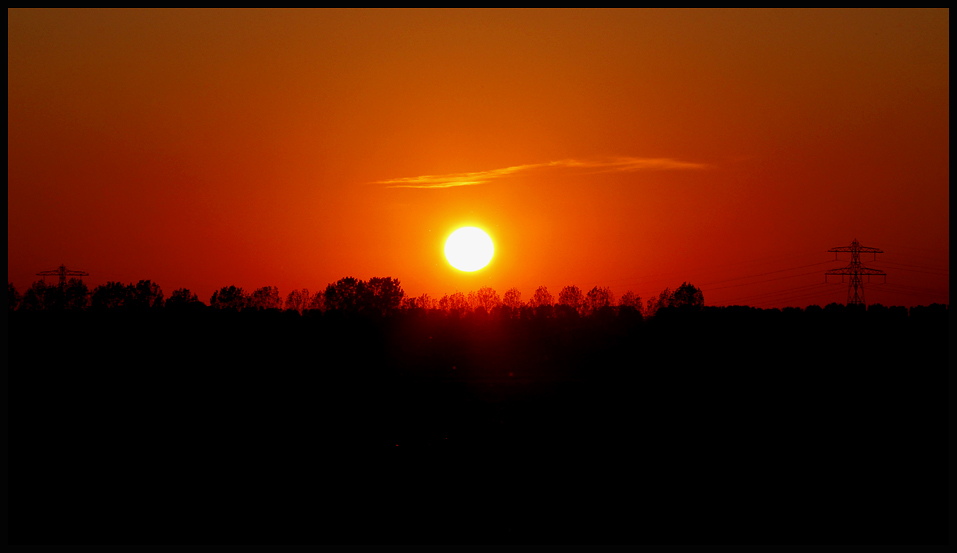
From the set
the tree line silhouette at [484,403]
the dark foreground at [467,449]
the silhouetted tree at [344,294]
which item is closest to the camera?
the dark foreground at [467,449]

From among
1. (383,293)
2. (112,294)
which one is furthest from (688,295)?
(112,294)

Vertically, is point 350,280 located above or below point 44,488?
above

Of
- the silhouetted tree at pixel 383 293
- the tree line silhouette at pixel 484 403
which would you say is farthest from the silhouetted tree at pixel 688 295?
the tree line silhouette at pixel 484 403

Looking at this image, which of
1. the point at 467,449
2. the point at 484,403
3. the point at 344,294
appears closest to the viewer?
the point at 467,449

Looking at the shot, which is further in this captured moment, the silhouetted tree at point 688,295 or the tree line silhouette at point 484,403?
the silhouetted tree at point 688,295

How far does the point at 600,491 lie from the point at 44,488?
11652 mm

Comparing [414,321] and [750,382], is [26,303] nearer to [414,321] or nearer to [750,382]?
A: [414,321]

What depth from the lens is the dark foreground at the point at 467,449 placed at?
13797 millimetres

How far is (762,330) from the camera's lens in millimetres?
60188

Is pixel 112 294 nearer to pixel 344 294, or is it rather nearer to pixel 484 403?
pixel 344 294

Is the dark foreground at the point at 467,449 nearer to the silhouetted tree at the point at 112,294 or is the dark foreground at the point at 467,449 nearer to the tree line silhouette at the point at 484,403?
the tree line silhouette at the point at 484,403

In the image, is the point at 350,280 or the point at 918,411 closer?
the point at 918,411

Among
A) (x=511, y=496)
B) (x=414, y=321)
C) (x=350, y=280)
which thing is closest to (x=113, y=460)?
(x=511, y=496)

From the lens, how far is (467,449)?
64.5 feet
